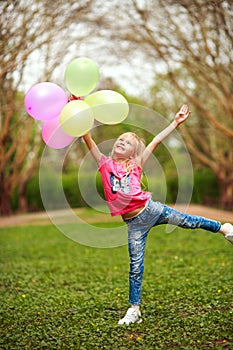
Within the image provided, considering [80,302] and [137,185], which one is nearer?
[137,185]

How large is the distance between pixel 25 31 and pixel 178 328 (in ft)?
22.0

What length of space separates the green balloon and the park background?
1.85 m

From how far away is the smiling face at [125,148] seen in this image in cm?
383

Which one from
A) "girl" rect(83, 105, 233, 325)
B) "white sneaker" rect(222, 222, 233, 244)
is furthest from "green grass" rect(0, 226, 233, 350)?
"white sneaker" rect(222, 222, 233, 244)

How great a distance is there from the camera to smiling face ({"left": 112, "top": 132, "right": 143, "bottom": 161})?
3.83 meters

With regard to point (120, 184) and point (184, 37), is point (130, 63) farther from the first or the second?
point (120, 184)

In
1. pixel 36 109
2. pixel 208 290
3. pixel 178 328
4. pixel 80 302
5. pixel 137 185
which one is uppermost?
pixel 36 109

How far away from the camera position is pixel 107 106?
3.80m

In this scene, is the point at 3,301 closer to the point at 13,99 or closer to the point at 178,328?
the point at 178,328

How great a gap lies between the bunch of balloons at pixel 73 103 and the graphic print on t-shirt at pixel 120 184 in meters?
0.41

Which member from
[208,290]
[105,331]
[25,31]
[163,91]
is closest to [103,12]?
[25,31]

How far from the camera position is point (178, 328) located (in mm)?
3791

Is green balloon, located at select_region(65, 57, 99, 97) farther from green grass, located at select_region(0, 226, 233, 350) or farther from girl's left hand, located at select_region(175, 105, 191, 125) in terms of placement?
green grass, located at select_region(0, 226, 233, 350)

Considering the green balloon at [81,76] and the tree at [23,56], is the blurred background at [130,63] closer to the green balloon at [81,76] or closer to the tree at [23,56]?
the tree at [23,56]
